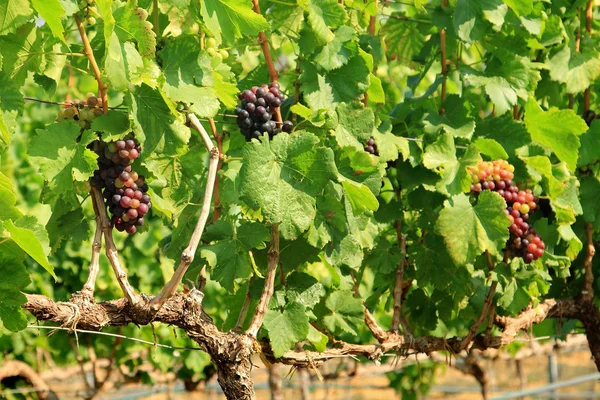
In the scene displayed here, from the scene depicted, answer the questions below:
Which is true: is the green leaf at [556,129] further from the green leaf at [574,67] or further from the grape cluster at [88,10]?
the grape cluster at [88,10]

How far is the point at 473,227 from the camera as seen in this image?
3102 mm

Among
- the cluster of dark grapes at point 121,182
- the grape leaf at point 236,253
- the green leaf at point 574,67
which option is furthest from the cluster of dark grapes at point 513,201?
the cluster of dark grapes at point 121,182

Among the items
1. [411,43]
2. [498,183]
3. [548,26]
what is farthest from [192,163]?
[548,26]

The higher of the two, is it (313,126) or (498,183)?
(313,126)

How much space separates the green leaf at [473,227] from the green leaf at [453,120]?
325 mm

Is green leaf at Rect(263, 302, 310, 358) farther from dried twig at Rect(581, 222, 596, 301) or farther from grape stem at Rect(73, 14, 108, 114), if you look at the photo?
dried twig at Rect(581, 222, 596, 301)

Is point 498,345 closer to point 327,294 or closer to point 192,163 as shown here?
point 327,294

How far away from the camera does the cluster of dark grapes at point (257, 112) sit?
273 centimetres

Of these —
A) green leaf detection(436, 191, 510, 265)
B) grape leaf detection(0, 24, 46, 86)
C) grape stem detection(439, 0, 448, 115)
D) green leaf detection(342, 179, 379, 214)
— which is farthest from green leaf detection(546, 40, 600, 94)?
grape leaf detection(0, 24, 46, 86)

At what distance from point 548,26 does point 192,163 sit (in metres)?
1.70

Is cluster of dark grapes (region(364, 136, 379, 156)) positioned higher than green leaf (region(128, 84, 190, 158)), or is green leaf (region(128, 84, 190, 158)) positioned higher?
green leaf (region(128, 84, 190, 158))

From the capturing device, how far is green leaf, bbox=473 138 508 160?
3.31 metres

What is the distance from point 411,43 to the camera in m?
4.01

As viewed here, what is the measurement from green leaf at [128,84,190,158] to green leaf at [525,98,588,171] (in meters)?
1.57
